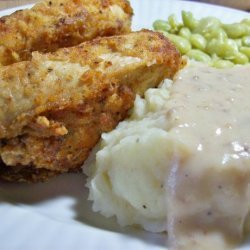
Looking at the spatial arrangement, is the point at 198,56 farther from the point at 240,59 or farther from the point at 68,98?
the point at 68,98

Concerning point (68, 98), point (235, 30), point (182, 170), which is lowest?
point (235, 30)

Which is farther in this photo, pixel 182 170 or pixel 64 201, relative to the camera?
pixel 64 201

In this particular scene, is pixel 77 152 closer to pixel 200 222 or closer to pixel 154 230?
pixel 154 230

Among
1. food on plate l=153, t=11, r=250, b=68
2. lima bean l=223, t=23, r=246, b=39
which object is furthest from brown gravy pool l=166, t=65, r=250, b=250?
lima bean l=223, t=23, r=246, b=39

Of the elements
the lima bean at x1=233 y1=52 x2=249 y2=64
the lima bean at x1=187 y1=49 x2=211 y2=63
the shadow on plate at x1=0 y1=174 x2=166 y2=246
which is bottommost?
the shadow on plate at x1=0 y1=174 x2=166 y2=246

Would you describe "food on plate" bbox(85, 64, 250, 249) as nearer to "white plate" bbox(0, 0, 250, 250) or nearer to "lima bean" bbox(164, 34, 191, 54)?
"white plate" bbox(0, 0, 250, 250)

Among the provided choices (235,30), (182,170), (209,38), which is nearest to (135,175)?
(182,170)
